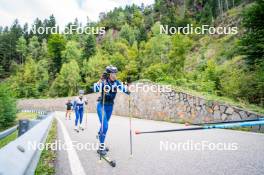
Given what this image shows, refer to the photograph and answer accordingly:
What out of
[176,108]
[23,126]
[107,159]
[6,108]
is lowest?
[107,159]

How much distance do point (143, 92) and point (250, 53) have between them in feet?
25.7

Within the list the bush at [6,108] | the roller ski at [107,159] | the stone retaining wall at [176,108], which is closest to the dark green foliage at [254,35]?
the stone retaining wall at [176,108]

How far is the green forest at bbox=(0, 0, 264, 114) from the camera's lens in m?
16.0

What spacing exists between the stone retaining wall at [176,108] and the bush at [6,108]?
10.6 metres

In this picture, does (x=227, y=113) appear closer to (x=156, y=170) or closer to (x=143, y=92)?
(x=156, y=170)

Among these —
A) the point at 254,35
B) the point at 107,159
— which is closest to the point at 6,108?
the point at 254,35

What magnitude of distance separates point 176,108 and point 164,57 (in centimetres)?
3961

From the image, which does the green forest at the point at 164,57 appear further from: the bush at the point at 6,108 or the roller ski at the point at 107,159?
the roller ski at the point at 107,159

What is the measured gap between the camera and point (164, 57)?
53.9 metres

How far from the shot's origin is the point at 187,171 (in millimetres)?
4270

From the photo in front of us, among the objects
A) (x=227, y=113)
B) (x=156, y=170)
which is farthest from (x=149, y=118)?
(x=156, y=170)

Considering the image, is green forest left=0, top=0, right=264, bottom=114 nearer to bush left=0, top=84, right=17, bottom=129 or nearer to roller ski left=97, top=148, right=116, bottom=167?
bush left=0, top=84, right=17, bottom=129

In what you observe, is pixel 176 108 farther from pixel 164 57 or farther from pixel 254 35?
pixel 164 57

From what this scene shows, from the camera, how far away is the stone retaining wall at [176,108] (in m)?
11.0
